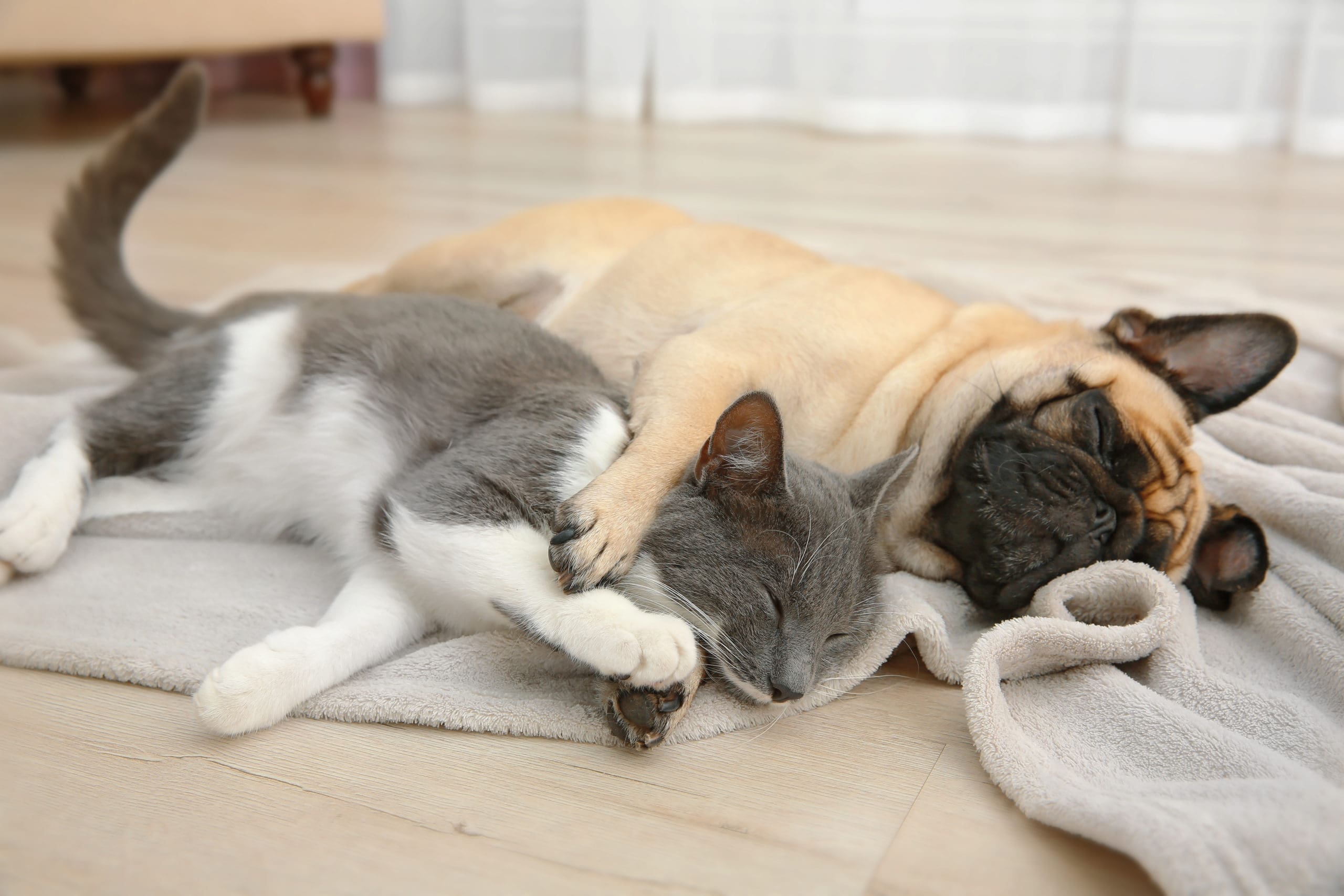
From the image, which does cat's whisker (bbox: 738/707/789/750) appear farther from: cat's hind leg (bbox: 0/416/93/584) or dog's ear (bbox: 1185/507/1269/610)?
cat's hind leg (bbox: 0/416/93/584)

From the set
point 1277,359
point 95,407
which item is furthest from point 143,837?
point 1277,359

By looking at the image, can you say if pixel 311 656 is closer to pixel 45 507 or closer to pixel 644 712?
pixel 644 712

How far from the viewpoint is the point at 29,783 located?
1.22 m

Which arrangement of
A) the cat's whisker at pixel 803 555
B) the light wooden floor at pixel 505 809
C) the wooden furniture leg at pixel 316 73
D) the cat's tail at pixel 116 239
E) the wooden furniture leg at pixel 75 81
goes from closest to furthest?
the light wooden floor at pixel 505 809 → the cat's whisker at pixel 803 555 → the cat's tail at pixel 116 239 → the wooden furniture leg at pixel 316 73 → the wooden furniture leg at pixel 75 81

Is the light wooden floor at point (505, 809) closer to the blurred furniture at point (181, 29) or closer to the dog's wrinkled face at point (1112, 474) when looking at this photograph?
the dog's wrinkled face at point (1112, 474)

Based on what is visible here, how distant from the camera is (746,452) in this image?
140 cm

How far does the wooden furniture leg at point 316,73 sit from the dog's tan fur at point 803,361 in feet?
12.4

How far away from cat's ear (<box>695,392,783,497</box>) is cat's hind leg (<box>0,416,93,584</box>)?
1008 mm

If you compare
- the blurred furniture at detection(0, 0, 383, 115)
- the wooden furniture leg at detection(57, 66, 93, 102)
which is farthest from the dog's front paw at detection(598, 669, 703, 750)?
the wooden furniture leg at detection(57, 66, 93, 102)

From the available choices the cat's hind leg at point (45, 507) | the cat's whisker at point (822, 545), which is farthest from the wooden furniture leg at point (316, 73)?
the cat's whisker at point (822, 545)

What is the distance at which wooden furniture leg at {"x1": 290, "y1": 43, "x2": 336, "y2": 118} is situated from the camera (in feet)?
18.1

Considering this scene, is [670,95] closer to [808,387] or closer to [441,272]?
[441,272]

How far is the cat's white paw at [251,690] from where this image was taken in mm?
1286

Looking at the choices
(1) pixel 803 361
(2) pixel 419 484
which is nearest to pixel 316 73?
(1) pixel 803 361
